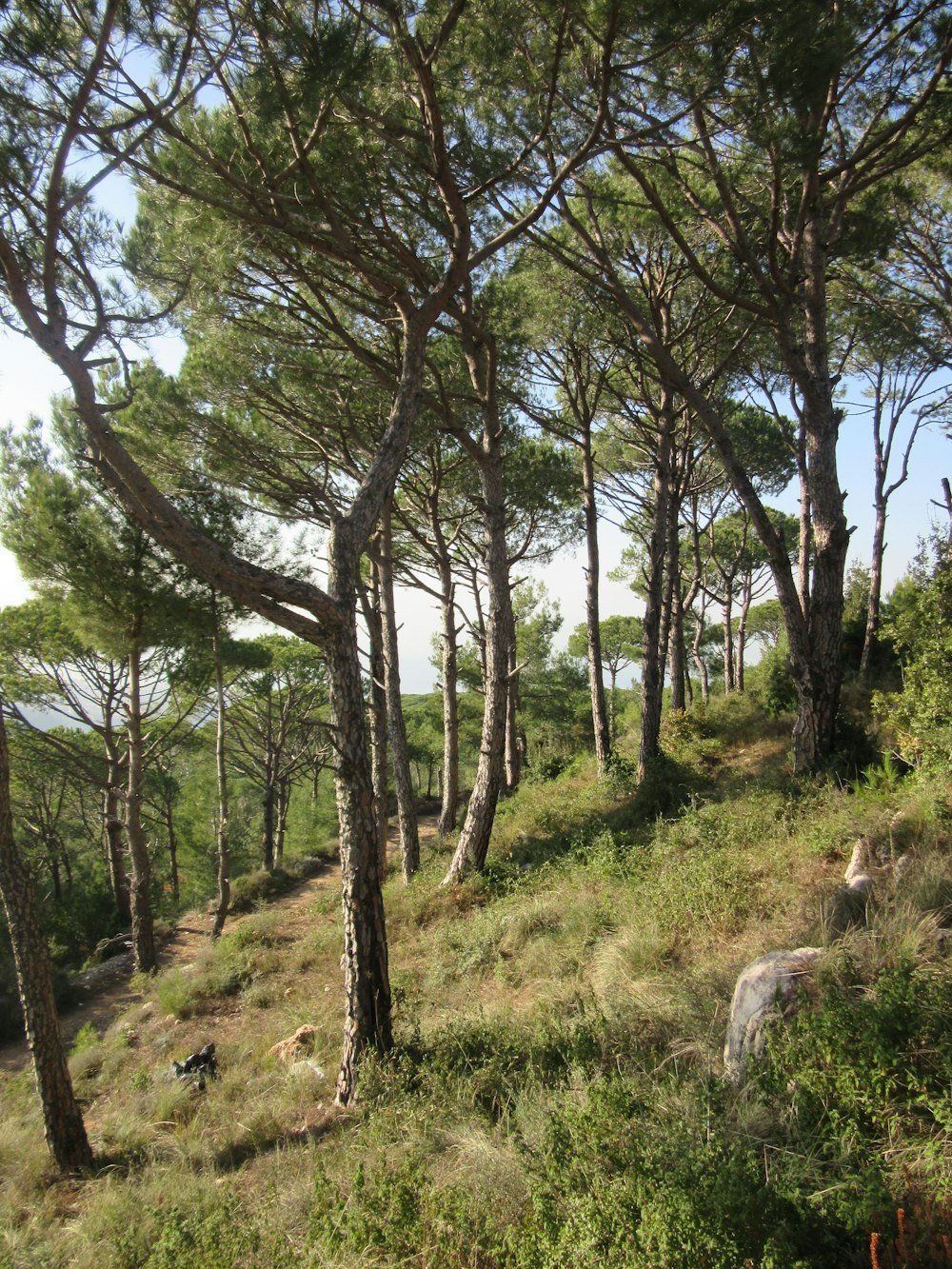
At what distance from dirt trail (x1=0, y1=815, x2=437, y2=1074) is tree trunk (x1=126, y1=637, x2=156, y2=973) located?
18.9 inches

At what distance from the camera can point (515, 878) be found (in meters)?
7.99

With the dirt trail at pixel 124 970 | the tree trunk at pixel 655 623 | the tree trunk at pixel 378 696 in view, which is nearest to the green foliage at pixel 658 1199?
the tree trunk at pixel 378 696

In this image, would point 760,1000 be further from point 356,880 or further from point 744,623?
point 744,623

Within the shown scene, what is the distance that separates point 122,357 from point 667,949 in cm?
575

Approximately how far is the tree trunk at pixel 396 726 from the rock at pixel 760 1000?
6.80 m

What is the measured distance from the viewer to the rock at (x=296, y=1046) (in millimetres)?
5375

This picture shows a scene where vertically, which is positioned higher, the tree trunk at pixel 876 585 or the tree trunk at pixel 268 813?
the tree trunk at pixel 876 585

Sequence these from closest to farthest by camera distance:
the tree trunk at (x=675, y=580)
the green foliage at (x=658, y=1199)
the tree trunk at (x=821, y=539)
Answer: the green foliage at (x=658, y=1199), the tree trunk at (x=821, y=539), the tree trunk at (x=675, y=580)

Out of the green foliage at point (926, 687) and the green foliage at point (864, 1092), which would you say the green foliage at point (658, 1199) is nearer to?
the green foliage at point (864, 1092)

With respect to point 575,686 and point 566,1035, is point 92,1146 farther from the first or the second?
point 575,686

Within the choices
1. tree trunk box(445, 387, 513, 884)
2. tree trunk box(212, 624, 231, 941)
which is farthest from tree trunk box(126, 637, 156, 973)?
tree trunk box(445, 387, 513, 884)

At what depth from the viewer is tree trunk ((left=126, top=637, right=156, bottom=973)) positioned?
10.8 meters

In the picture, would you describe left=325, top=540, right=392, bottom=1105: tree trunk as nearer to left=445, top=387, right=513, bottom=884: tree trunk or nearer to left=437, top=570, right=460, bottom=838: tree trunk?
left=445, top=387, right=513, bottom=884: tree trunk

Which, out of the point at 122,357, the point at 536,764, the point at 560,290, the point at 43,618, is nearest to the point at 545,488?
the point at 560,290
